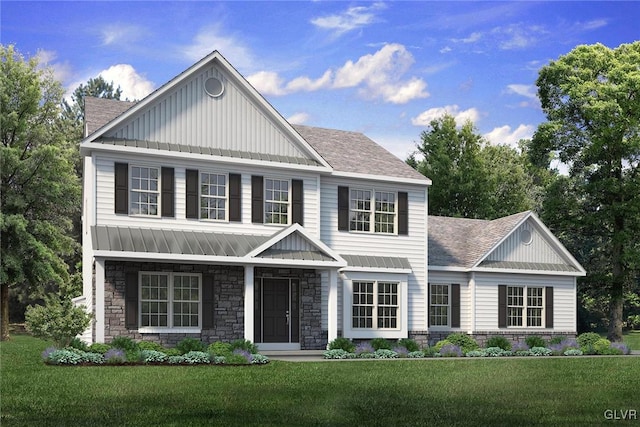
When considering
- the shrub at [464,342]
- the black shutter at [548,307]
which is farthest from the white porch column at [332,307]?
the black shutter at [548,307]

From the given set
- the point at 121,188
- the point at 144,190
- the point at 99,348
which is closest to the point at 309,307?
the point at 144,190

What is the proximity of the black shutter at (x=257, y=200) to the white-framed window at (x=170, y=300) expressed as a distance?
260 cm

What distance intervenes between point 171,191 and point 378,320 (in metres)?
8.23

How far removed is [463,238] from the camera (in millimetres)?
31875

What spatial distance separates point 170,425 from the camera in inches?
399

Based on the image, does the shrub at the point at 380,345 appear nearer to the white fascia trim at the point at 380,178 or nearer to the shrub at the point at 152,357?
the white fascia trim at the point at 380,178

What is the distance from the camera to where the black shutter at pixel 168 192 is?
2317 centimetres

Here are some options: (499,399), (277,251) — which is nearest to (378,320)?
(277,251)

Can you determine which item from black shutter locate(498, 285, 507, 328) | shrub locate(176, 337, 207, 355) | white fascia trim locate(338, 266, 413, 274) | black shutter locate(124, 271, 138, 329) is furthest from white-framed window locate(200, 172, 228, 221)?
black shutter locate(498, 285, 507, 328)

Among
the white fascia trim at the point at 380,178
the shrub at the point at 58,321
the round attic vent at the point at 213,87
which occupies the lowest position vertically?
the shrub at the point at 58,321

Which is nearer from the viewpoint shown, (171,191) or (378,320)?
(171,191)

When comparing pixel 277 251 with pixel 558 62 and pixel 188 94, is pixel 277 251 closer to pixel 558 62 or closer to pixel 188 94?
pixel 188 94

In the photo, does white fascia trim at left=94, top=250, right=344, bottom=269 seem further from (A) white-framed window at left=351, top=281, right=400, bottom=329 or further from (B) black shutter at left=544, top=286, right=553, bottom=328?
(B) black shutter at left=544, top=286, right=553, bottom=328

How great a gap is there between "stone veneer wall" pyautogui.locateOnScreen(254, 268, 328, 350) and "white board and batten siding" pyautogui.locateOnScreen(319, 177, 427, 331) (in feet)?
1.45
